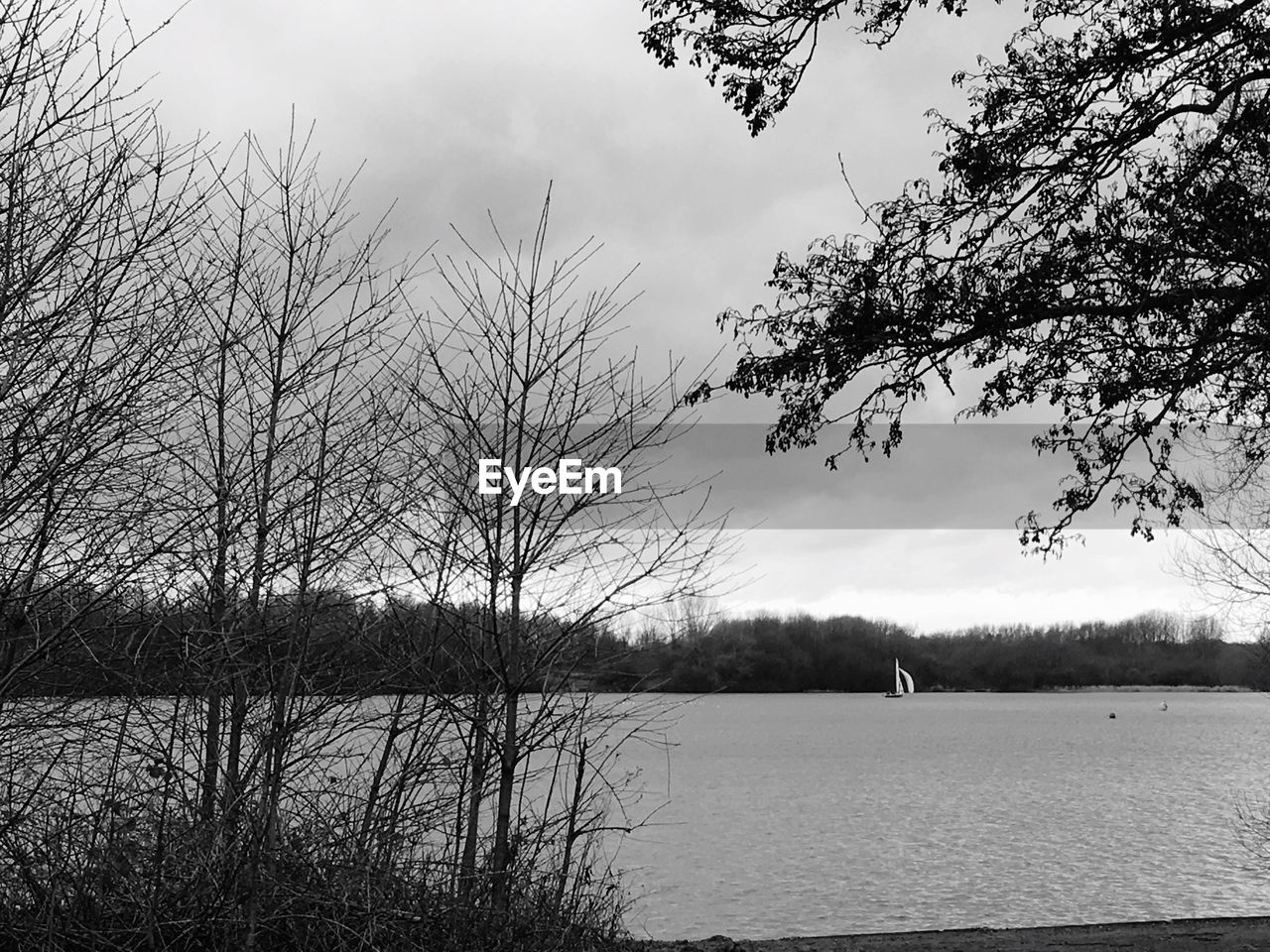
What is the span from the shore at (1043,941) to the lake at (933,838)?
5.50 ft

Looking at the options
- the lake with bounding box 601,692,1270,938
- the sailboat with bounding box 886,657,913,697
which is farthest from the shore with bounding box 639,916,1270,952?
the sailboat with bounding box 886,657,913,697

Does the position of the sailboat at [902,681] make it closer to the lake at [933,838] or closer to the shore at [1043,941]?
the lake at [933,838]

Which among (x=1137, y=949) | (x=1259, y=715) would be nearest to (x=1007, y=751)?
(x=1137, y=949)

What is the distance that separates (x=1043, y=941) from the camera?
1276cm

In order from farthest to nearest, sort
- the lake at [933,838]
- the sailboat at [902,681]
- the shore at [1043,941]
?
the sailboat at [902,681] < the lake at [933,838] < the shore at [1043,941]

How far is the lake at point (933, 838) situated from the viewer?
22.8 metres

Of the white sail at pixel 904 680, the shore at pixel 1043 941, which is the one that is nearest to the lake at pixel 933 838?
the shore at pixel 1043 941

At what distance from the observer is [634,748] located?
72.2 m

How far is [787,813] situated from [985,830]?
277 inches

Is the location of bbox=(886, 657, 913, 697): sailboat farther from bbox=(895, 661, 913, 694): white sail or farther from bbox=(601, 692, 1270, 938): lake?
bbox=(601, 692, 1270, 938): lake

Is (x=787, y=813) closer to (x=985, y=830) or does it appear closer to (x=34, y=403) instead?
(x=985, y=830)

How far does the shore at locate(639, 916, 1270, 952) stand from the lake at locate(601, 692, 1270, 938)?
5.50ft

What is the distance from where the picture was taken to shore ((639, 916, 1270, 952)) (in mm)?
12117

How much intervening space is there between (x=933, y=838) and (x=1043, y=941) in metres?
23.1
